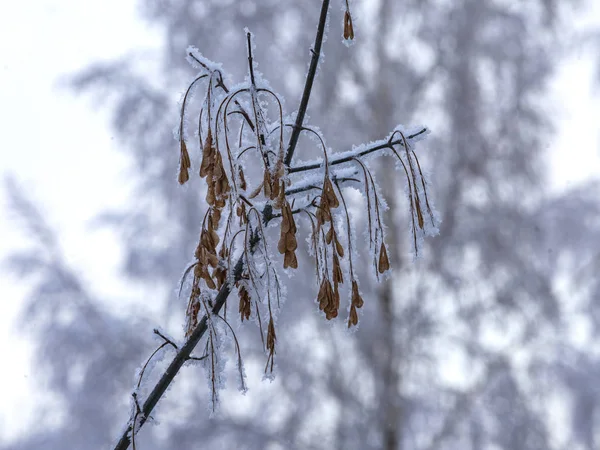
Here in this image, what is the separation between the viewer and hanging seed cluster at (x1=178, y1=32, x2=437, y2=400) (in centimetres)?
87

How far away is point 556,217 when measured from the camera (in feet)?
13.5

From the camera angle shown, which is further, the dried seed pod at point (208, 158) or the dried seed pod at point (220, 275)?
the dried seed pod at point (220, 275)

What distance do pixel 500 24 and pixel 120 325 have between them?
3.04 meters

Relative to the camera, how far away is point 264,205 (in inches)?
39.0

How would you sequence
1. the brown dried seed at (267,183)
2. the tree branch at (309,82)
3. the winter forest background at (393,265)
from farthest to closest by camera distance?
the winter forest background at (393,265), the tree branch at (309,82), the brown dried seed at (267,183)

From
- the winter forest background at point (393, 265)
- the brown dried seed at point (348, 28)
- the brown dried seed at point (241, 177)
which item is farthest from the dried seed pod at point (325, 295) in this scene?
the winter forest background at point (393, 265)

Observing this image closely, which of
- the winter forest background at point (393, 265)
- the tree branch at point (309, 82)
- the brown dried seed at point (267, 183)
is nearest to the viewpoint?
the brown dried seed at point (267, 183)

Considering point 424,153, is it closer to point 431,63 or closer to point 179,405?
point 431,63

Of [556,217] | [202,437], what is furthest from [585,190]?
[202,437]

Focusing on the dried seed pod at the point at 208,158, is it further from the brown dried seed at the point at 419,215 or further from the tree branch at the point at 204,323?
the brown dried seed at the point at 419,215

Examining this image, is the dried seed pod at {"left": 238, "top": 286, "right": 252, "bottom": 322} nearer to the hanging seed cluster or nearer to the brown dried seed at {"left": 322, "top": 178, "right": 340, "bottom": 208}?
the hanging seed cluster

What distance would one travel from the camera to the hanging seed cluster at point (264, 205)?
34.3 inches

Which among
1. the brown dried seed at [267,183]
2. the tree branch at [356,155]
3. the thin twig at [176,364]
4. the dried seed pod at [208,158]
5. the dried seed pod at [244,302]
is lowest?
the thin twig at [176,364]

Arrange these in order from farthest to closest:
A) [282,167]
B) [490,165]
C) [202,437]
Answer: [490,165]
[202,437]
[282,167]
